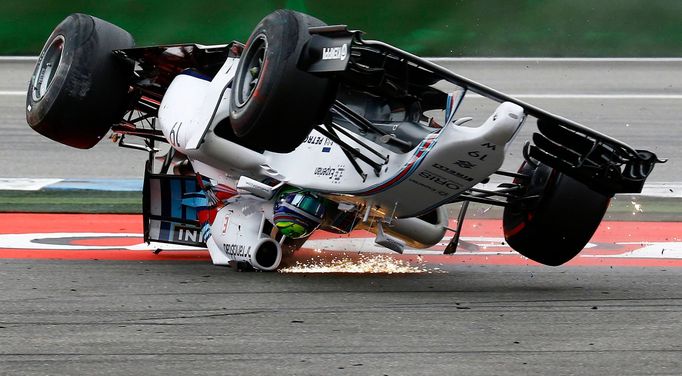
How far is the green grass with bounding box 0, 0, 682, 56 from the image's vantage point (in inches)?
606

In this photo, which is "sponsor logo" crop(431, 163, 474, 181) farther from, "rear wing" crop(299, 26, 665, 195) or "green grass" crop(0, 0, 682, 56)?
"green grass" crop(0, 0, 682, 56)

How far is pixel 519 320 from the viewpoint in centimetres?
594

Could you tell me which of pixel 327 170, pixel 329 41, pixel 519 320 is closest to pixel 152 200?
pixel 327 170

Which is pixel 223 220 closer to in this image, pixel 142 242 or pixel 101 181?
pixel 142 242

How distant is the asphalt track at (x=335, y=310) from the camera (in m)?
4.96

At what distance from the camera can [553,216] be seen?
7.20 m

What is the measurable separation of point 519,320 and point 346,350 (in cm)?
111

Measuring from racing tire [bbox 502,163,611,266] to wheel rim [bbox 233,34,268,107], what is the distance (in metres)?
1.70

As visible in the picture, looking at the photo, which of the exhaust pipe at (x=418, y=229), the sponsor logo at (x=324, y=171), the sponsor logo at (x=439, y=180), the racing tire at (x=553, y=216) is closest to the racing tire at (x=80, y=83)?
the sponsor logo at (x=324, y=171)

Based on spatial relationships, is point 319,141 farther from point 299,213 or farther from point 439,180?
point 439,180

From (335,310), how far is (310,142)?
1643 mm

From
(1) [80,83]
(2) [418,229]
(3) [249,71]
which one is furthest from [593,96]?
(3) [249,71]

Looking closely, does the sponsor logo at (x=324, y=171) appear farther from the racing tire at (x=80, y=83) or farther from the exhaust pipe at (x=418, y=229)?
the racing tire at (x=80, y=83)

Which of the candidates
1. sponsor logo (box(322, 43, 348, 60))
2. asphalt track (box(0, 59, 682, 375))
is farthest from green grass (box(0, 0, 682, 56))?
sponsor logo (box(322, 43, 348, 60))
